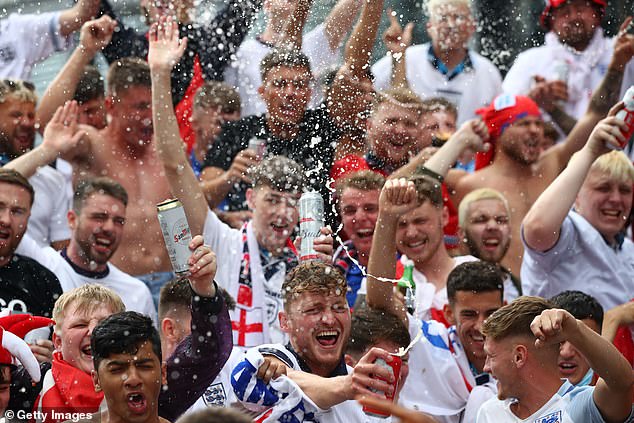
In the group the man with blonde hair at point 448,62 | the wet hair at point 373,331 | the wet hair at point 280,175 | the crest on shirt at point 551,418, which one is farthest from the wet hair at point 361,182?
the crest on shirt at point 551,418

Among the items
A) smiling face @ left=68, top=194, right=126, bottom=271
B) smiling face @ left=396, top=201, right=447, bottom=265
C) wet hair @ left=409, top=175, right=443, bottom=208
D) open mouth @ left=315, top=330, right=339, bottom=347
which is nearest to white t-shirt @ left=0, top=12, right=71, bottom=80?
smiling face @ left=68, top=194, right=126, bottom=271

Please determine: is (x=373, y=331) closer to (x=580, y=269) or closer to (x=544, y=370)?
(x=544, y=370)

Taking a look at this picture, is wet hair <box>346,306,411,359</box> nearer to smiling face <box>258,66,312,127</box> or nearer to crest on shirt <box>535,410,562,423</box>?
crest on shirt <box>535,410,562,423</box>

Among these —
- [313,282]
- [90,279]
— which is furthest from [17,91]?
[313,282]

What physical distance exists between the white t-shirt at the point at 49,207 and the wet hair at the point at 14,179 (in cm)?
84

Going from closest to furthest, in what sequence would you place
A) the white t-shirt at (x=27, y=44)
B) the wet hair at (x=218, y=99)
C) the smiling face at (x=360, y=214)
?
1. the smiling face at (x=360, y=214)
2. the wet hair at (x=218, y=99)
3. the white t-shirt at (x=27, y=44)

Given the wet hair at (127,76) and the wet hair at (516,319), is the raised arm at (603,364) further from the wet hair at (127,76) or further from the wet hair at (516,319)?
the wet hair at (127,76)

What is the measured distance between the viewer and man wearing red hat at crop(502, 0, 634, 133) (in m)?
8.88

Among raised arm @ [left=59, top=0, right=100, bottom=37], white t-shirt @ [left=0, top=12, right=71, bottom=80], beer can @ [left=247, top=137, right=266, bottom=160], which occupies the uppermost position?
raised arm @ [left=59, top=0, right=100, bottom=37]

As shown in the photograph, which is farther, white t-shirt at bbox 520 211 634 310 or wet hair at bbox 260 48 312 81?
wet hair at bbox 260 48 312 81

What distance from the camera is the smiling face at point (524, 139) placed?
803 cm

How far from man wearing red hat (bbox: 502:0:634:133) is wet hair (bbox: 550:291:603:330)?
311cm

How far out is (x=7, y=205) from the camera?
259 inches

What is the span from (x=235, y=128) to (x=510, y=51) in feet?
9.44
